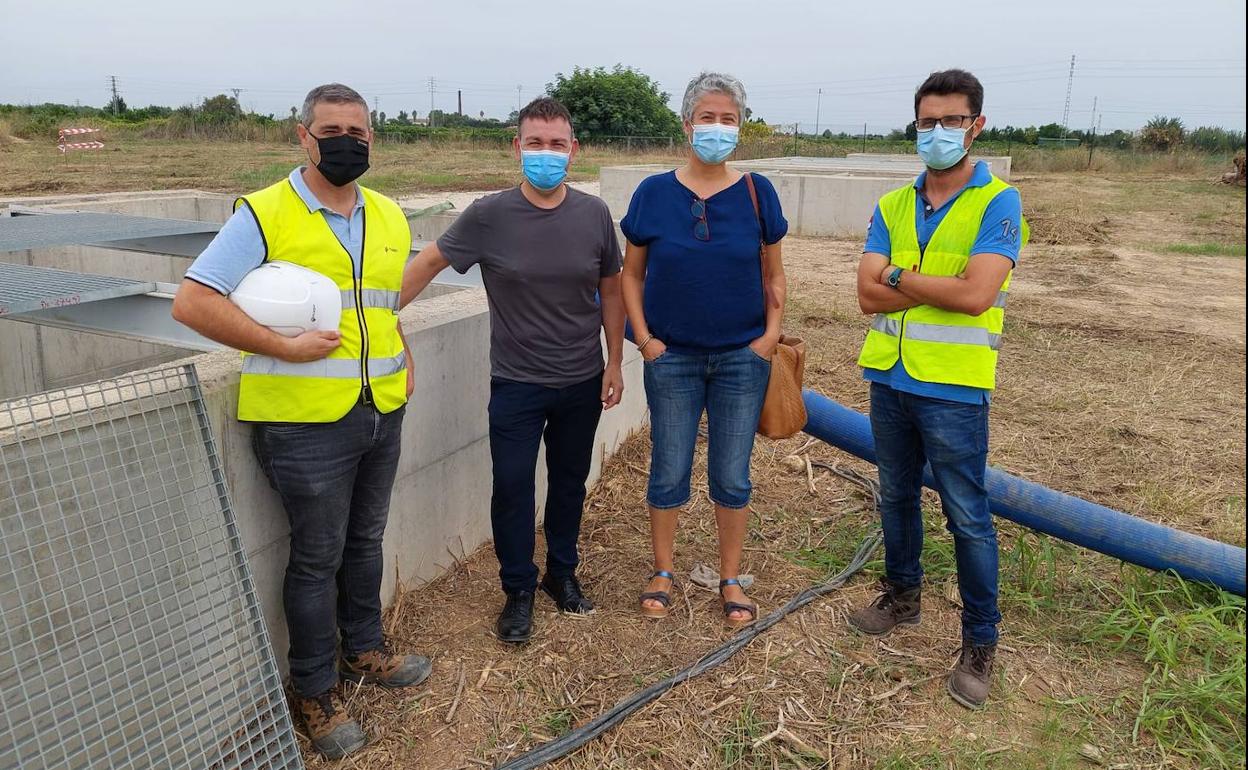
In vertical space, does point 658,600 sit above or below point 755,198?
below

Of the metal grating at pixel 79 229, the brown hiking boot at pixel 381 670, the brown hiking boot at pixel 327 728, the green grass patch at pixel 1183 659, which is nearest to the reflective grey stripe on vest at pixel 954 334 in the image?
the green grass patch at pixel 1183 659

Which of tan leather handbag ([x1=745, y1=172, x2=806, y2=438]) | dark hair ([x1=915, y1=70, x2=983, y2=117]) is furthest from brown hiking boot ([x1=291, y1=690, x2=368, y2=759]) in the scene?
dark hair ([x1=915, y1=70, x2=983, y2=117])

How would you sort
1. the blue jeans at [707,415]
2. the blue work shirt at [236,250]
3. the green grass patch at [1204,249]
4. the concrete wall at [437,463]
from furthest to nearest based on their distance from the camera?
the green grass patch at [1204,249] → the blue jeans at [707,415] → the concrete wall at [437,463] → the blue work shirt at [236,250]

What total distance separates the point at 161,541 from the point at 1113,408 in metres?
5.77

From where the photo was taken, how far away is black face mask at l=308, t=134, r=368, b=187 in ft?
8.46

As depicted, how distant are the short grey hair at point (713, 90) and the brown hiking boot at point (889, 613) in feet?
6.15

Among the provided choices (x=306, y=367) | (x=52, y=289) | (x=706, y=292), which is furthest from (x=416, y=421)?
(x=52, y=289)

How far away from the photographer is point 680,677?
326 centimetres

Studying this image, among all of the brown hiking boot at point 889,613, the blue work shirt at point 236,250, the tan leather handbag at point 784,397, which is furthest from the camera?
the brown hiking boot at point 889,613

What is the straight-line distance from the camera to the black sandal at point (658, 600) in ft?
11.9

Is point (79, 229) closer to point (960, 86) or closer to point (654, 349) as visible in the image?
point (654, 349)

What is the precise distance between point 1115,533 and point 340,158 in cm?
323

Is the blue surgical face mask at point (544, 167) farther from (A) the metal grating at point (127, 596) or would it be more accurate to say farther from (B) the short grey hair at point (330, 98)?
(A) the metal grating at point (127, 596)

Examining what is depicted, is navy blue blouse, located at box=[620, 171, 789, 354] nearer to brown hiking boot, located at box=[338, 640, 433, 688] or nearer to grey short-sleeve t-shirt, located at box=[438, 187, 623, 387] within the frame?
grey short-sleeve t-shirt, located at box=[438, 187, 623, 387]
